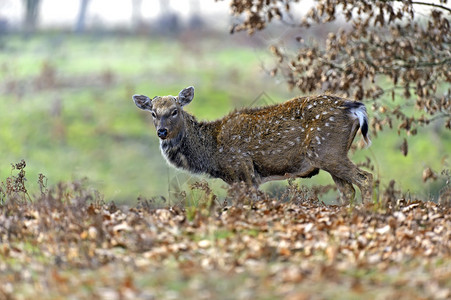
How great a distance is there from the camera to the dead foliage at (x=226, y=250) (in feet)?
21.3

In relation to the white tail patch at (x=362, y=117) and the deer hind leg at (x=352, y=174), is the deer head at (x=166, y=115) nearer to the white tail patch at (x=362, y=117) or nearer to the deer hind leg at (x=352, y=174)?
the deer hind leg at (x=352, y=174)

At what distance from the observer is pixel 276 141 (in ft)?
36.6

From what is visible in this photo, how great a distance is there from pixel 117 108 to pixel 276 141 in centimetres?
2105

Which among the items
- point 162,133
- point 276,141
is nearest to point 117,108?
point 162,133

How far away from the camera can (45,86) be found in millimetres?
33938

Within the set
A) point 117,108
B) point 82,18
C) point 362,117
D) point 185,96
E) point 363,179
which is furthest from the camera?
point 82,18

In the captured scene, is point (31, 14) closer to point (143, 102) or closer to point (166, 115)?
point (143, 102)

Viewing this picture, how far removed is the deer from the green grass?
11.3 metres

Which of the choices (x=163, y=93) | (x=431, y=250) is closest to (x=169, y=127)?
(x=431, y=250)

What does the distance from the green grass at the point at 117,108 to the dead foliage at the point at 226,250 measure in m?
13.8

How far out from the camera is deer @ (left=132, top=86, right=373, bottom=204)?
11.0m

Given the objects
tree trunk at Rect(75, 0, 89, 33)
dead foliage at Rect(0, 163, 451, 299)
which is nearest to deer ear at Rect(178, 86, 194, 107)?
dead foliage at Rect(0, 163, 451, 299)

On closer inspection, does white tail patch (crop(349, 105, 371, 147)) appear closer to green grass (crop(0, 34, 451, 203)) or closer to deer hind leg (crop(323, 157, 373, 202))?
deer hind leg (crop(323, 157, 373, 202))

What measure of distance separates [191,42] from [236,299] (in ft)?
124
